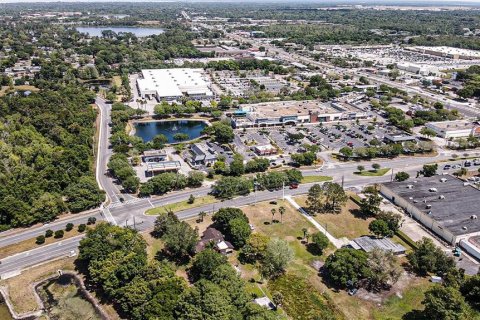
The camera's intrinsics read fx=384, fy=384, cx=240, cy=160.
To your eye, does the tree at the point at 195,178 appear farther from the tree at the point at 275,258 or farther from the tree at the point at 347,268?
the tree at the point at 347,268

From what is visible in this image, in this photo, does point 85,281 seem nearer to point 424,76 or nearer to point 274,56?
point 424,76

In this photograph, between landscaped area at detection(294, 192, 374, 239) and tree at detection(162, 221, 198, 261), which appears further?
landscaped area at detection(294, 192, 374, 239)

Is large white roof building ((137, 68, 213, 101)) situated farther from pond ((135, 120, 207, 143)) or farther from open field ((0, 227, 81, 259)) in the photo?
open field ((0, 227, 81, 259))

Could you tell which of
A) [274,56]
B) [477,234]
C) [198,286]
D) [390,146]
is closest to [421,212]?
[477,234]

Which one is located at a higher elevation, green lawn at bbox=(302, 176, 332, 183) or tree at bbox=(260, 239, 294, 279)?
tree at bbox=(260, 239, 294, 279)

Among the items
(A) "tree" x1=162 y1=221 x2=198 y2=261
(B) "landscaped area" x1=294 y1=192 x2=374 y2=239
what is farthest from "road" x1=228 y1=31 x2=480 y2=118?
(A) "tree" x1=162 y1=221 x2=198 y2=261

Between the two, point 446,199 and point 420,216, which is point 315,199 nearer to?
point 420,216
